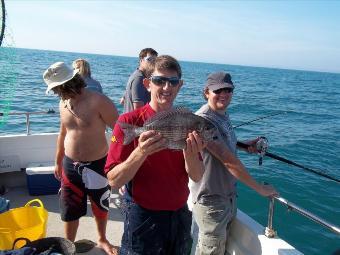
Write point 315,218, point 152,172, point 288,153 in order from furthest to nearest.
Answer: point 288,153 < point 315,218 < point 152,172

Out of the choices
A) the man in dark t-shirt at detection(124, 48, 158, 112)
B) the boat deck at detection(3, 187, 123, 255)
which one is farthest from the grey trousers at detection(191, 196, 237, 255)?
the man in dark t-shirt at detection(124, 48, 158, 112)

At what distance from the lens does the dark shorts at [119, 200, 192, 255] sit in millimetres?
2330

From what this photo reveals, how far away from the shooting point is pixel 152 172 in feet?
7.50

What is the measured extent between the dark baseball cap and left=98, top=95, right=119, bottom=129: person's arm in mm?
1044

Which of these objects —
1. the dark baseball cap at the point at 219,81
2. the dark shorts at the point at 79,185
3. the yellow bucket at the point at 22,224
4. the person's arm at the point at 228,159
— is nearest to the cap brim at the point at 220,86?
the dark baseball cap at the point at 219,81

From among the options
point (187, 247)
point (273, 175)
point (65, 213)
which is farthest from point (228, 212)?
point (273, 175)

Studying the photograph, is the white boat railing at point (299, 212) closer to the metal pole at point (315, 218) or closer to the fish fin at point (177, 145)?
the metal pole at point (315, 218)

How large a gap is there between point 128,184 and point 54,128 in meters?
10.2

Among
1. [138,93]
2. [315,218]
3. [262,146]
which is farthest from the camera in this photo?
[138,93]

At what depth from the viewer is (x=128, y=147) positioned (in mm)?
2268

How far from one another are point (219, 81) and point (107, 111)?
1.22m

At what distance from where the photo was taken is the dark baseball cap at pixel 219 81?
299 cm

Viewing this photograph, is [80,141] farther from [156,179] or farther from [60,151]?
[156,179]

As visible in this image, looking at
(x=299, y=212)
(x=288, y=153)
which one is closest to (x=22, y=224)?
Answer: (x=299, y=212)
